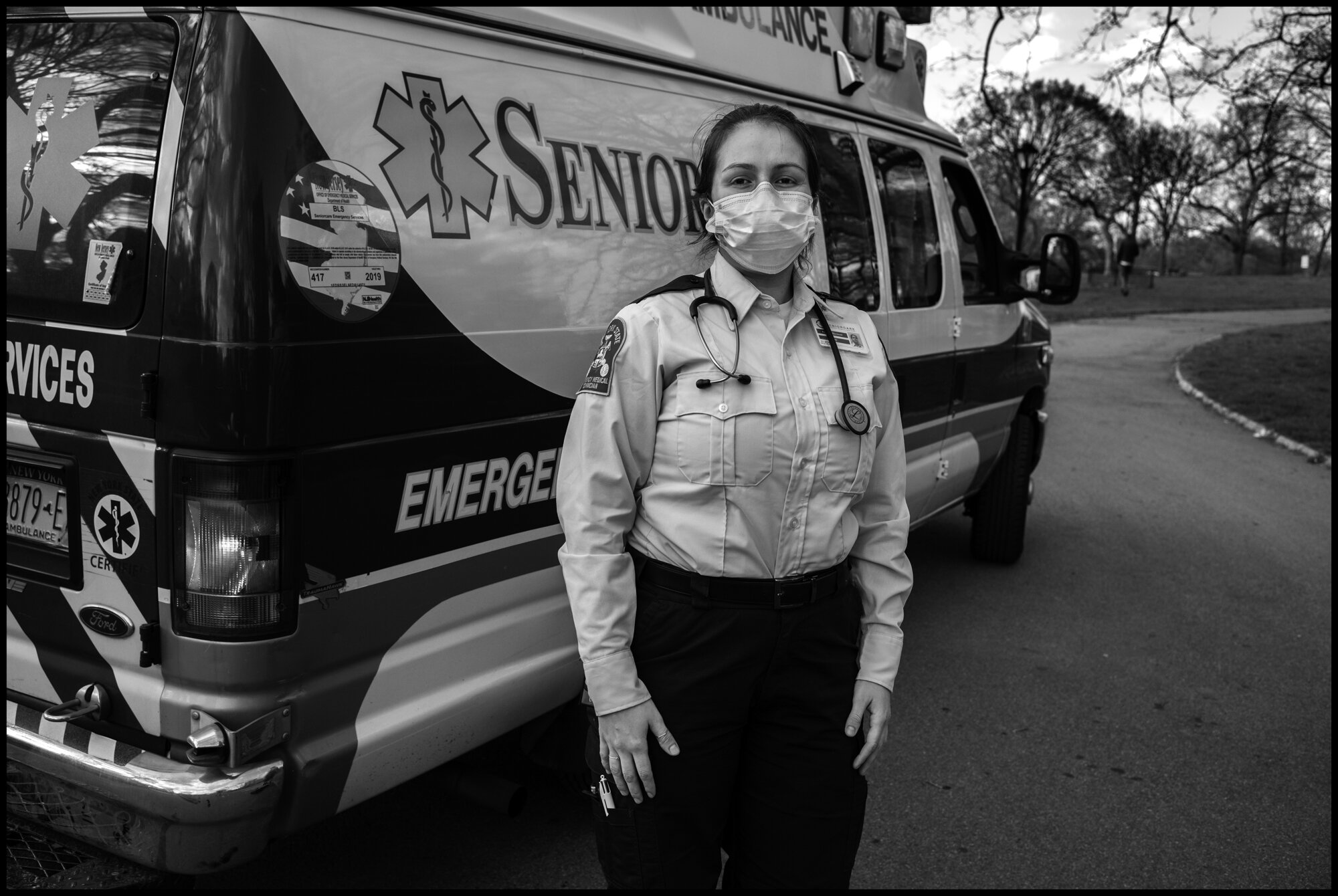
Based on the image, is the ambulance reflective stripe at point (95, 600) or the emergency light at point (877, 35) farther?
the emergency light at point (877, 35)

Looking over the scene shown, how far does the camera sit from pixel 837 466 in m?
1.97

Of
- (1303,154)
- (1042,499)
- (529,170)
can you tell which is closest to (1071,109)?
(1303,154)

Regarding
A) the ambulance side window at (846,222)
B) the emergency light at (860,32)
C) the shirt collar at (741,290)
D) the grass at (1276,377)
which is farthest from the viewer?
the grass at (1276,377)

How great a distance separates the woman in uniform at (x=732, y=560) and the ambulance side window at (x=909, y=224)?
2420 mm

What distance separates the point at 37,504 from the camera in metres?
2.45

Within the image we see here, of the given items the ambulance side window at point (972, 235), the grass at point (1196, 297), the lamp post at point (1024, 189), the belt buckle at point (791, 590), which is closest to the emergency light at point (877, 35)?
the ambulance side window at point (972, 235)

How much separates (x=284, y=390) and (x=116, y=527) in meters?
0.53

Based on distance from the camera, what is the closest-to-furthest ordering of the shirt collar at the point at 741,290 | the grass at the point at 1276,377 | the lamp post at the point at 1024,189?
the shirt collar at the point at 741,290 < the grass at the point at 1276,377 < the lamp post at the point at 1024,189

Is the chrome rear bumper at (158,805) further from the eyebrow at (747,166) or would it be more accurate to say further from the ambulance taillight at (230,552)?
the eyebrow at (747,166)

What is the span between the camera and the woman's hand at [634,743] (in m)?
1.86

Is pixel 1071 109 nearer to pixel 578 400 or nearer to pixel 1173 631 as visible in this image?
pixel 1173 631

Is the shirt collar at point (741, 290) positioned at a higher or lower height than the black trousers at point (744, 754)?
higher

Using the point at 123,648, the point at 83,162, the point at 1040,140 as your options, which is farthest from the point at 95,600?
the point at 1040,140

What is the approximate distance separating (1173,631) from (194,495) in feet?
15.0
